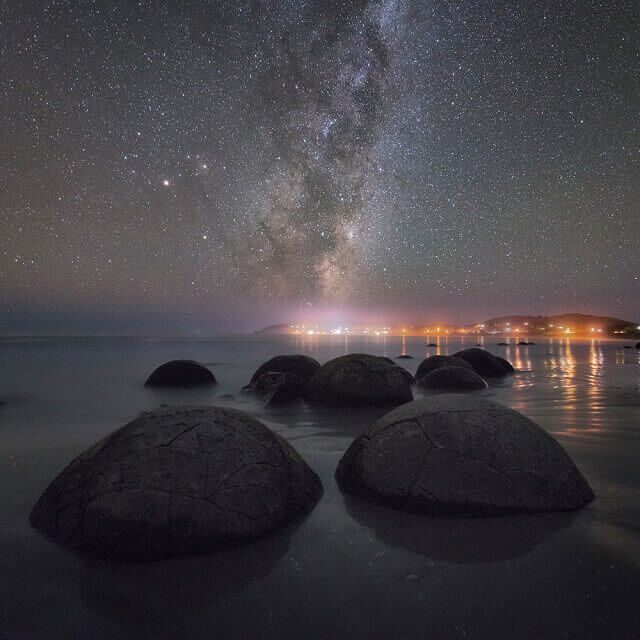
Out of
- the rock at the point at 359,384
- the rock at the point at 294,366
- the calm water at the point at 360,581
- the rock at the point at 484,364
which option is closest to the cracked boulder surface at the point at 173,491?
the calm water at the point at 360,581

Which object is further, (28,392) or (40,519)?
(28,392)

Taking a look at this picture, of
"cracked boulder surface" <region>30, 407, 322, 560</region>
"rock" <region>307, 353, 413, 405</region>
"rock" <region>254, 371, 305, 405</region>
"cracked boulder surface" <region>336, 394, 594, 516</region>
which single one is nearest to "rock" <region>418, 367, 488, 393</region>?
"rock" <region>307, 353, 413, 405</region>

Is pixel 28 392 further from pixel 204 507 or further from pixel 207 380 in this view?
pixel 204 507

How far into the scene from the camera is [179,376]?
1070cm

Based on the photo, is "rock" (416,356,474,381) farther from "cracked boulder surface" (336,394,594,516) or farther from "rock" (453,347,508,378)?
"cracked boulder surface" (336,394,594,516)

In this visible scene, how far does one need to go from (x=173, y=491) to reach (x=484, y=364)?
1211 centimetres

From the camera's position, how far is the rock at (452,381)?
363 inches

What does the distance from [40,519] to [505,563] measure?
9.33ft

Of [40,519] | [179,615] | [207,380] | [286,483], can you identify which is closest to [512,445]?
[286,483]

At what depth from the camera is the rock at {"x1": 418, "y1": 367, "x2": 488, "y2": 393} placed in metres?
9.21

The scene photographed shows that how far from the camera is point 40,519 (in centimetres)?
262

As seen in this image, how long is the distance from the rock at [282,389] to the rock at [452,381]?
3.02 metres

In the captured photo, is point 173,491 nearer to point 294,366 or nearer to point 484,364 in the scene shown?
point 294,366

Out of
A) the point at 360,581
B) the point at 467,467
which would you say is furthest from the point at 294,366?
the point at 360,581
